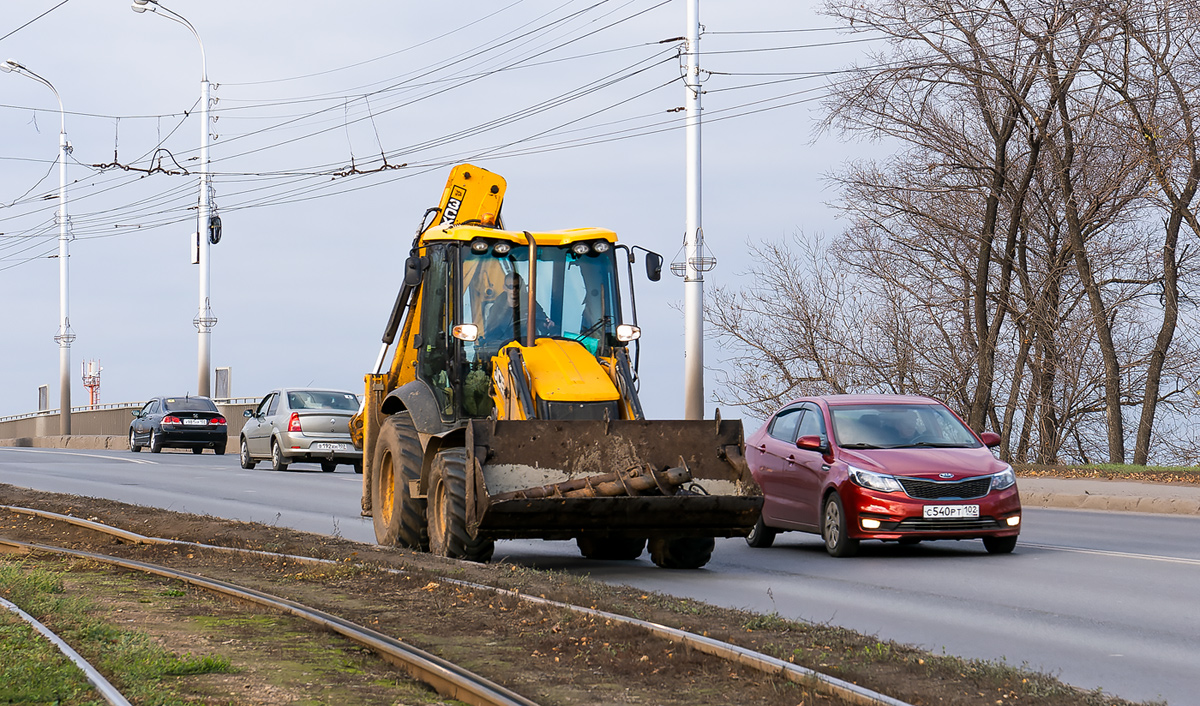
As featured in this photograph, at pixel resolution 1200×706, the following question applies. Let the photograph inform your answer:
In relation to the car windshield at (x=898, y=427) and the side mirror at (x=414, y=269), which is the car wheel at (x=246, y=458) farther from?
the car windshield at (x=898, y=427)

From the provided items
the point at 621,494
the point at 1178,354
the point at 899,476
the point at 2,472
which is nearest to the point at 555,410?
the point at 621,494

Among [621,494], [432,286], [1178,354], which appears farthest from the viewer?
[1178,354]

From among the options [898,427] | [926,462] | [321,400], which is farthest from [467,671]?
[321,400]

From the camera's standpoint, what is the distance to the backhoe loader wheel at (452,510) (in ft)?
36.8

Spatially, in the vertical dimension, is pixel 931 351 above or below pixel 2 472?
above

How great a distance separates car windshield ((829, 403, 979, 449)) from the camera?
44.2 ft

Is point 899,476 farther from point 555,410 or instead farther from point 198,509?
point 198,509

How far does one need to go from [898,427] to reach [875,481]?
4.22ft

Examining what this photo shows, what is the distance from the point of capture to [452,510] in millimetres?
11258

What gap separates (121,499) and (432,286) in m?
9.82

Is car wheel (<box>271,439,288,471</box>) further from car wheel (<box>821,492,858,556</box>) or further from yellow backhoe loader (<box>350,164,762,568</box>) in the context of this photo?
car wheel (<box>821,492,858,556</box>)

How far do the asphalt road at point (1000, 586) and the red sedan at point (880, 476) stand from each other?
1.04ft

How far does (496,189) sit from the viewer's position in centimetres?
1502

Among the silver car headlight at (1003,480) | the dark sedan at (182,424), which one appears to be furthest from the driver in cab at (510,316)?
the dark sedan at (182,424)
